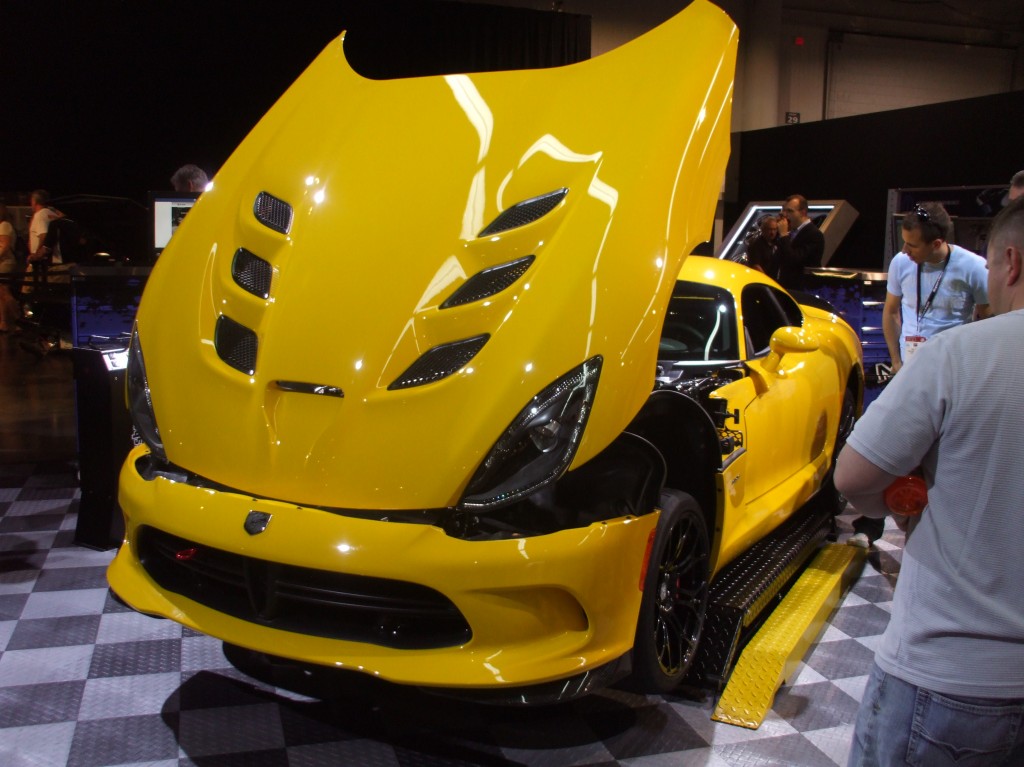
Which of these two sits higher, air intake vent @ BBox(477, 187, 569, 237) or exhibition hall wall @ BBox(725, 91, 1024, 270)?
exhibition hall wall @ BBox(725, 91, 1024, 270)

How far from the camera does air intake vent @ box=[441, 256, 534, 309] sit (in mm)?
2268

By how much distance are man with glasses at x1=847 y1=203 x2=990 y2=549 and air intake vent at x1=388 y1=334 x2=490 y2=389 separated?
2803 mm

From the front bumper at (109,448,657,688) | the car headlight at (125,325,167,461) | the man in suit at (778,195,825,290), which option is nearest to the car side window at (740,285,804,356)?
the front bumper at (109,448,657,688)

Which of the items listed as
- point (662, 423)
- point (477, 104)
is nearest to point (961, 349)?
point (662, 423)

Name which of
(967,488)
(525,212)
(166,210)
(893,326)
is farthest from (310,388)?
(893,326)

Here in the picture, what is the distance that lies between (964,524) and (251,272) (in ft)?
6.13

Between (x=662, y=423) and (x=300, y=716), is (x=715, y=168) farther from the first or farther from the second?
(x=300, y=716)

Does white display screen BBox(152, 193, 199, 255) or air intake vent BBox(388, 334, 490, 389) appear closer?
air intake vent BBox(388, 334, 490, 389)

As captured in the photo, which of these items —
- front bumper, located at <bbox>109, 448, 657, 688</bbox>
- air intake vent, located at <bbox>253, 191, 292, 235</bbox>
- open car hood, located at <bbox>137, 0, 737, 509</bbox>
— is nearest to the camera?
front bumper, located at <bbox>109, 448, 657, 688</bbox>

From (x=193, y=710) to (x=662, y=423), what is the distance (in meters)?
1.62

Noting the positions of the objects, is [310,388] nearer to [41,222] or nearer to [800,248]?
[800,248]

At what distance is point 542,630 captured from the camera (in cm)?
209

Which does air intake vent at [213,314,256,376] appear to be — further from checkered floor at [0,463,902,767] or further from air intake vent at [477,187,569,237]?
checkered floor at [0,463,902,767]

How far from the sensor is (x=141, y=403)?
8.13 ft
